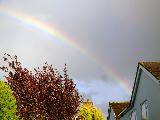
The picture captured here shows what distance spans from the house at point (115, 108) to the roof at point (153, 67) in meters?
20.1

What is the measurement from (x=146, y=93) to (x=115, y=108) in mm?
22852

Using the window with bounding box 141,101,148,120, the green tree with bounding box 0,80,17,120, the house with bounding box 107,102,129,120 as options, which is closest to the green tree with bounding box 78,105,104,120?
the house with bounding box 107,102,129,120

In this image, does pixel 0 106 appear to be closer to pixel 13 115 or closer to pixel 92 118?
pixel 13 115

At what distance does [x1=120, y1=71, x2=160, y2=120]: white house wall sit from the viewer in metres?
39.8

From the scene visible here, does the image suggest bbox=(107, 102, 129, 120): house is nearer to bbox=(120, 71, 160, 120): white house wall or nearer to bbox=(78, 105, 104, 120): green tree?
bbox=(78, 105, 104, 120): green tree

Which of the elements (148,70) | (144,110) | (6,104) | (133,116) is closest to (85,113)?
(133,116)

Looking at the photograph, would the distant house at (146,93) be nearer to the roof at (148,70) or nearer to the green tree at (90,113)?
the roof at (148,70)

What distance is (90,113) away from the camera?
228 feet

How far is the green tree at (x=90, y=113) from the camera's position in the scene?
68.4 m

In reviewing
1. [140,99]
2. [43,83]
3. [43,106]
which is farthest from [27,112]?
[140,99]

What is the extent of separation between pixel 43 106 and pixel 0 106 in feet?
64.8

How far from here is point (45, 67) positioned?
61062 millimetres

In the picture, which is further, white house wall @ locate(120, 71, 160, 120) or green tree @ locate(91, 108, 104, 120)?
green tree @ locate(91, 108, 104, 120)

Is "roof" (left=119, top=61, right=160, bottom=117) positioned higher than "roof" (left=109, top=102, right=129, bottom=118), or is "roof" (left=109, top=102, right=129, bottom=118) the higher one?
"roof" (left=109, top=102, right=129, bottom=118)
